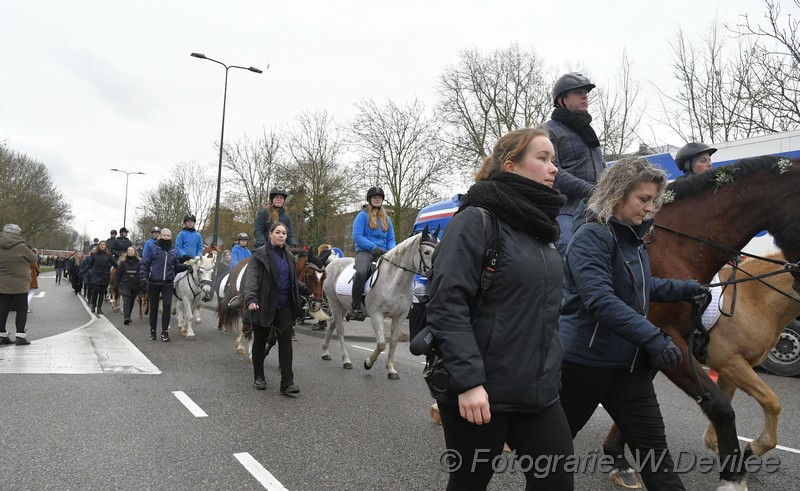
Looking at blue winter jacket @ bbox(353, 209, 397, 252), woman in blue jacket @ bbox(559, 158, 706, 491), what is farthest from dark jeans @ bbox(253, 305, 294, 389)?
woman in blue jacket @ bbox(559, 158, 706, 491)

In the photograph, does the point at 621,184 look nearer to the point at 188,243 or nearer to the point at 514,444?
the point at 514,444

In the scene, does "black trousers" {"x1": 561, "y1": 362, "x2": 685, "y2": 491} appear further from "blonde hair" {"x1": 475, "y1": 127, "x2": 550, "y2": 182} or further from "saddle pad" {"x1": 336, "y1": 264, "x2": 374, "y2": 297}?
"saddle pad" {"x1": 336, "y1": 264, "x2": 374, "y2": 297}

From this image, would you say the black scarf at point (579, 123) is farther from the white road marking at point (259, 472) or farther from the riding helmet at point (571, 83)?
the white road marking at point (259, 472)

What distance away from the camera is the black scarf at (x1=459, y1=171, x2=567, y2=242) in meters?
2.21

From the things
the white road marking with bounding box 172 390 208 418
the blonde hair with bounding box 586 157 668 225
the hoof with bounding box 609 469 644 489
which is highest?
the blonde hair with bounding box 586 157 668 225

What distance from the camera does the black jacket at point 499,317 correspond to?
2.05 meters

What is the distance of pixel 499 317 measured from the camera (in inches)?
84.1

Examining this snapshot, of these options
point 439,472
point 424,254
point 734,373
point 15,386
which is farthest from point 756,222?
point 15,386

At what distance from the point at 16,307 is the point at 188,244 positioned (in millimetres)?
3684

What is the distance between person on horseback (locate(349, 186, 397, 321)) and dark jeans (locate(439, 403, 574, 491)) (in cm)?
609

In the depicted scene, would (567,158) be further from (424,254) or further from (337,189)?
(337,189)

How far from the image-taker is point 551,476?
2.12 metres

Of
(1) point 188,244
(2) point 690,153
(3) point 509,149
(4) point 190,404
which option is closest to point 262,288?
(4) point 190,404

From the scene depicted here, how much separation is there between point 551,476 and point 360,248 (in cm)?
657
